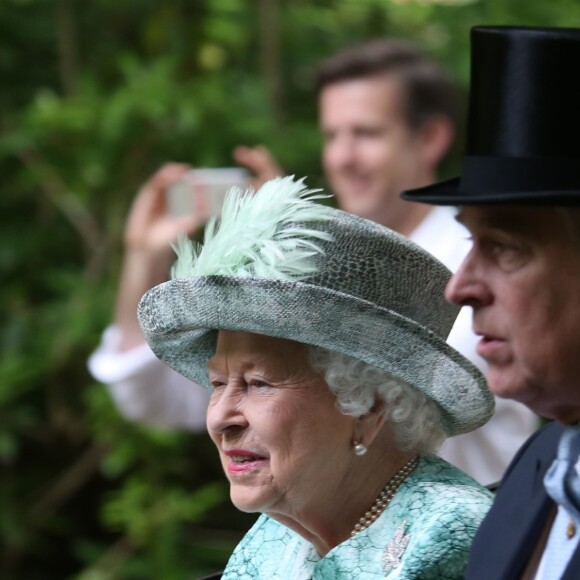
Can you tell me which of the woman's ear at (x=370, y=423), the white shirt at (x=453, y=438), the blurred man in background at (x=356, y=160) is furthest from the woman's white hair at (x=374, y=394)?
the blurred man in background at (x=356, y=160)

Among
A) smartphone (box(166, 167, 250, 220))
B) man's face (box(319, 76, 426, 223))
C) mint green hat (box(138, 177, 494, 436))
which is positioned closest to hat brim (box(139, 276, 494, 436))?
mint green hat (box(138, 177, 494, 436))

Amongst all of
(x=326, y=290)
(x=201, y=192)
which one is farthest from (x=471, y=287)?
(x=201, y=192)

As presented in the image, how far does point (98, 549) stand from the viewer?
598 cm

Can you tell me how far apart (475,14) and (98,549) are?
9.01ft

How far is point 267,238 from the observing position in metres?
2.35

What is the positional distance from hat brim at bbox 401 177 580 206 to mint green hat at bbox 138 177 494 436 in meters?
0.22

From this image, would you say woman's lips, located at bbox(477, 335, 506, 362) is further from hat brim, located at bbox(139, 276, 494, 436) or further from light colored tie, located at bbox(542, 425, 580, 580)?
hat brim, located at bbox(139, 276, 494, 436)

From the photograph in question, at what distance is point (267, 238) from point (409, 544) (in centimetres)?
56

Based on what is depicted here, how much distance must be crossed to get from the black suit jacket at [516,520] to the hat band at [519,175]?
1.54 ft

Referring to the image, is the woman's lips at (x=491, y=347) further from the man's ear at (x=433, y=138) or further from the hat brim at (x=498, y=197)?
the man's ear at (x=433, y=138)

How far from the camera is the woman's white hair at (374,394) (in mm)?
2414

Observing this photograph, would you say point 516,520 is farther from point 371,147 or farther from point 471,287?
point 371,147

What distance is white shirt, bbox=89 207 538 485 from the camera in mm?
3264

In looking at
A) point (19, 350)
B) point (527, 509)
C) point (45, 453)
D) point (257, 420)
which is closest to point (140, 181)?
point (19, 350)
